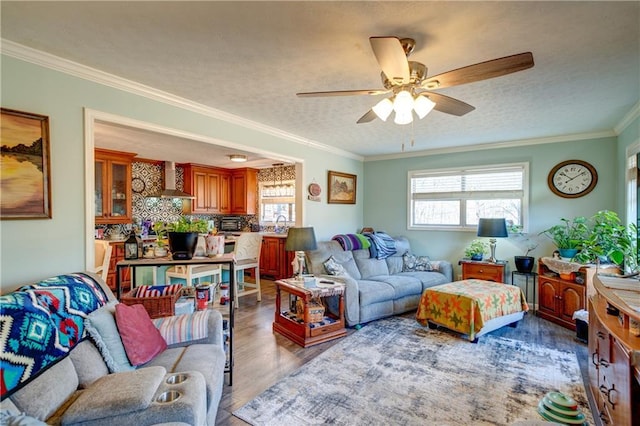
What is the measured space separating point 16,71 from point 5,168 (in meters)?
0.64

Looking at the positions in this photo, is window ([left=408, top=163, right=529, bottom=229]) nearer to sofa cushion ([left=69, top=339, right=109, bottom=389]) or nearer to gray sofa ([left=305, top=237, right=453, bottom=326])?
gray sofa ([left=305, top=237, right=453, bottom=326])

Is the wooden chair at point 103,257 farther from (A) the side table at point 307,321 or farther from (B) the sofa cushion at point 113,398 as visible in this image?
(B) the sofa cushion at point 113,398

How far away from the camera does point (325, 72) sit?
240cm

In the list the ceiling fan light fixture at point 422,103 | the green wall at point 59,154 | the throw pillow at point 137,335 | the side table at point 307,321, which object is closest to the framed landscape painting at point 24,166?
the green wall at point 59,154

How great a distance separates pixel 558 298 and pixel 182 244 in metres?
4.30

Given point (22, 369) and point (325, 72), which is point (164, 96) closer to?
point (325, 72)

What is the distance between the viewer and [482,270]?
460 centimetres

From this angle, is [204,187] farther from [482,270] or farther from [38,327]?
[38,327]

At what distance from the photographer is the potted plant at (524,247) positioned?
14.5ft

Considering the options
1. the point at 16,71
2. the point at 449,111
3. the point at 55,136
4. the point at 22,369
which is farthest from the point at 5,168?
the point at 449,111

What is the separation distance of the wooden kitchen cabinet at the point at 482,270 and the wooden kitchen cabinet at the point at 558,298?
46 centimetres

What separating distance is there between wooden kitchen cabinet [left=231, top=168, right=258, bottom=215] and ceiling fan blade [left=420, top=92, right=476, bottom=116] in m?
5.37

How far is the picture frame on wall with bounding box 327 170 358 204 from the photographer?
5266 millimetres

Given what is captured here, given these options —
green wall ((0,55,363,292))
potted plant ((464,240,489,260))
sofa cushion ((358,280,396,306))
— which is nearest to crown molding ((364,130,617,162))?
potted plant ((464,240,489,260))
